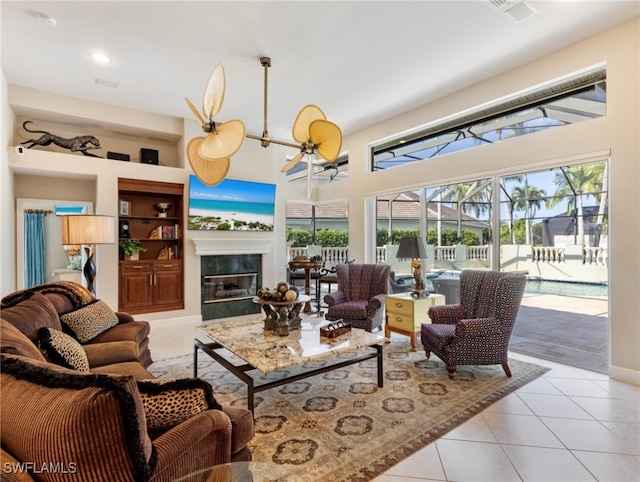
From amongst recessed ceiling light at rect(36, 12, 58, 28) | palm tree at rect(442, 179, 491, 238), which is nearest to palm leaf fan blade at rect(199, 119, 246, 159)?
recessed ceiling light at rect(36, 12, 58, 28)

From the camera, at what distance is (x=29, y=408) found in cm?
99

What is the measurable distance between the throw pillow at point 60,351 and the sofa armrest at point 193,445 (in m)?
1.04

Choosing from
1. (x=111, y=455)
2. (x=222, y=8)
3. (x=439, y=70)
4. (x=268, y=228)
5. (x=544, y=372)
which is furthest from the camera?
(x=268, y=228)

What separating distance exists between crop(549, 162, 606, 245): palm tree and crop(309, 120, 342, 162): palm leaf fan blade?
270cm

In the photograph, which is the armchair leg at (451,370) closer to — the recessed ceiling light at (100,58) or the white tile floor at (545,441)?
the white tile floor at (545,441)

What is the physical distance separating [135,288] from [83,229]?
191 centimetres

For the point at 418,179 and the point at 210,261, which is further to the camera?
the point at 210,261

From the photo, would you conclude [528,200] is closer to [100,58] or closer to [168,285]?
[100,58]

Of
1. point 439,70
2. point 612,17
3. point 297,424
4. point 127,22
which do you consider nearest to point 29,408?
point 297,424

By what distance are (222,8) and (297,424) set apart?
3.52 meters

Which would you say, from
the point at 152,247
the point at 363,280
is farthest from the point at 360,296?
the point at 152,247

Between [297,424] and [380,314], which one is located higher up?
[380,314]

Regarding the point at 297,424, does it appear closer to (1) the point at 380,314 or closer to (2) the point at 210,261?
(1) the point at 380,314

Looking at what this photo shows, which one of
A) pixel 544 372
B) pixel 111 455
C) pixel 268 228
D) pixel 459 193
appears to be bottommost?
pixel 544 372
